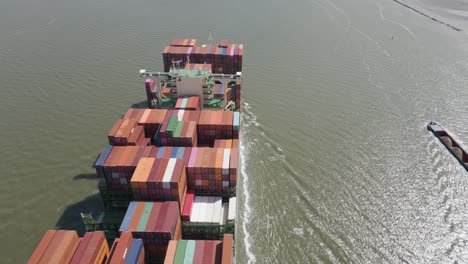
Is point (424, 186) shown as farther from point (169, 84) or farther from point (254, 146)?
point (169, 84)

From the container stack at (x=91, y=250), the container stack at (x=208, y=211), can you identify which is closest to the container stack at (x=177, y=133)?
the container stack at (x=208, y=211)

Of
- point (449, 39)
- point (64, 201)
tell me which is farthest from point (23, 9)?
point (449, 39)

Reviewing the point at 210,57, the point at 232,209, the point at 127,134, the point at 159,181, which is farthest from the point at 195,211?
the point at 210,57

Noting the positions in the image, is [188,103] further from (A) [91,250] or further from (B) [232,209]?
(A) [91,250]

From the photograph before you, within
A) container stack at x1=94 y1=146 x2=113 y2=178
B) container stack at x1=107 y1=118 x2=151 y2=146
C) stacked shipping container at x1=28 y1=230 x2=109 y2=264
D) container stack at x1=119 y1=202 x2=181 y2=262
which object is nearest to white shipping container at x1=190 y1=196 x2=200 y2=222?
container stack at x1=119 y1=202 x2=181 y2=262

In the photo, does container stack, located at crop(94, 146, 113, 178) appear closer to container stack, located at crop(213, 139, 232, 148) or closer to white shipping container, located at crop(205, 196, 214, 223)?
white shipping container, located at crop(205, 196, 214, 223)
